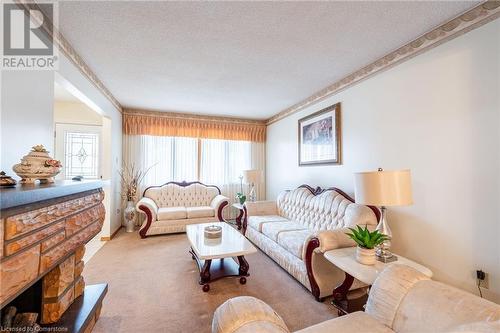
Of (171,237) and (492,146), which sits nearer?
(492,146)

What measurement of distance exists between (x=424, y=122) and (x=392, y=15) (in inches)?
40.4

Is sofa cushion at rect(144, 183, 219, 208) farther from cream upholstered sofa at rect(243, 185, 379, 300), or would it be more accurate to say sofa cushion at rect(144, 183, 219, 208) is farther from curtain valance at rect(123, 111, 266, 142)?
cream upholstered sofa at rect(243, 185, 379, 300)

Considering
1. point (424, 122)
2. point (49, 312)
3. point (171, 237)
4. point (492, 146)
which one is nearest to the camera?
point (49, 312)

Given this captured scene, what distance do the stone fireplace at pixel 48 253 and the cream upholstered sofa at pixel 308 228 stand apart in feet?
5.99

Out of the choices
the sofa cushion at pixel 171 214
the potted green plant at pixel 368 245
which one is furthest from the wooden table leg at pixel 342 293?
the sofa cushion at pixel 171 214

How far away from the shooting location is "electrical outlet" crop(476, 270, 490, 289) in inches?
66.9

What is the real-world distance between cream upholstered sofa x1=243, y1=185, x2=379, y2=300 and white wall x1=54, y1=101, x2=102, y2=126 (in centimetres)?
359

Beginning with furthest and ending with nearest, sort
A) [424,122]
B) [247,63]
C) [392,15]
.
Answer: [247,63] → [424,122] → [392,15]

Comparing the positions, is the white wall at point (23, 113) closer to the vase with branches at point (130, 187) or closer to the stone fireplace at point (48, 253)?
the stone fireplace at point (48, 253)

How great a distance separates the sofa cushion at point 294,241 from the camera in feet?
7.68

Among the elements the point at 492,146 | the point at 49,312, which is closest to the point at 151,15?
the point at 49,312

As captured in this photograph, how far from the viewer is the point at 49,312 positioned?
1.33 metres

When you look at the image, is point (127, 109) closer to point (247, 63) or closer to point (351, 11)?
point (247, 63)

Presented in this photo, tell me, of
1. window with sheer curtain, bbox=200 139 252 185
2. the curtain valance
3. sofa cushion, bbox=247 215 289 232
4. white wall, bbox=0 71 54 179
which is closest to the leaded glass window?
the curtain valance
